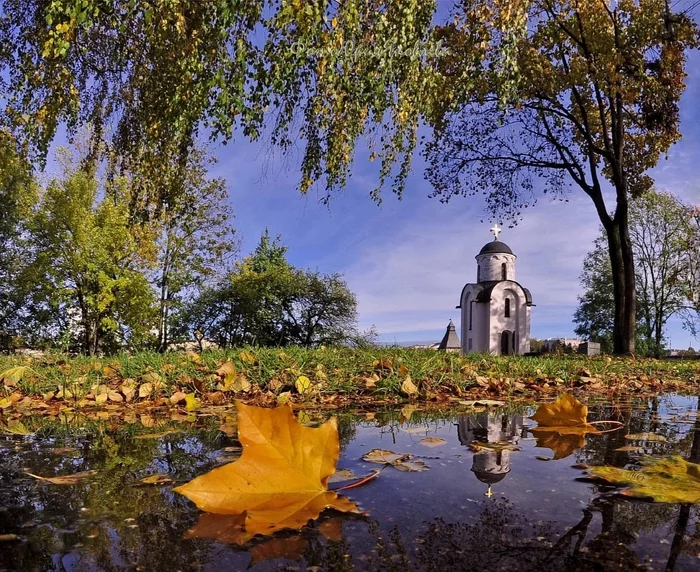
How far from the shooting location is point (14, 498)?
3.68 ft

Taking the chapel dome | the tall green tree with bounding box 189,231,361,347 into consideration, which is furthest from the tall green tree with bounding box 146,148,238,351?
the chapel dome

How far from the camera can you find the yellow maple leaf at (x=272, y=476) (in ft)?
2.96

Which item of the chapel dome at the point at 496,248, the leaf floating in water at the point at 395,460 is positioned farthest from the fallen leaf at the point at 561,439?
the chapel dome at the point at 496,248

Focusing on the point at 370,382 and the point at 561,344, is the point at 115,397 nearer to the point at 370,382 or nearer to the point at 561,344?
the point at 370,382

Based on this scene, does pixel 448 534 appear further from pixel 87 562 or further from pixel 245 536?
pixel 87 562

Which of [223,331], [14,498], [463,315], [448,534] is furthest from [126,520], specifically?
[463,315]

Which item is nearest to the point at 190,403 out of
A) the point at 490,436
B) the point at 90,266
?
the point at 490,436

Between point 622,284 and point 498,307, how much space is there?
609 inches

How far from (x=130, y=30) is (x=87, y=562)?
24.9 ft

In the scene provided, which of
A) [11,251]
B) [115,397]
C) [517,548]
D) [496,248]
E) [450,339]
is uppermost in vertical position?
→ [496,248]

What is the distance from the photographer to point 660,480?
119 centimetres

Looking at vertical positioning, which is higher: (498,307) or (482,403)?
(498,307)

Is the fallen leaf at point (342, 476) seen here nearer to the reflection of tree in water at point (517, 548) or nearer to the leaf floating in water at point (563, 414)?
the reflection of tree in water at point (517, 548)

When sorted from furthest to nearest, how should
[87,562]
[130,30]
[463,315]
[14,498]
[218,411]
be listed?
[463,315] → [130,30] → [218,411] → [14,498] → [87,562]
